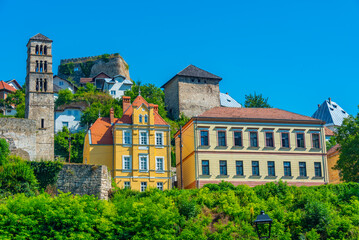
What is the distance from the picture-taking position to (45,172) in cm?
4347

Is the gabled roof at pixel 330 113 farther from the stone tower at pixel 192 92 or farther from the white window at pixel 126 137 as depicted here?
the white window at pixel 126 137

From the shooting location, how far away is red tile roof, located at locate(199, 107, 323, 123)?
5666cm

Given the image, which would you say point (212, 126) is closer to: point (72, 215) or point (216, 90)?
point (72, 215)

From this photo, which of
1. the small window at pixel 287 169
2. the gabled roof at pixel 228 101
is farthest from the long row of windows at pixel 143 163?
the gabled roof at pixel 228 101

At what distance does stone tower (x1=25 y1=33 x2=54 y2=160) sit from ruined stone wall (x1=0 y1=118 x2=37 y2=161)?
291 cm

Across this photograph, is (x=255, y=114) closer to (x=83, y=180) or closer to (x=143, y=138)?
(x=143, y=138)

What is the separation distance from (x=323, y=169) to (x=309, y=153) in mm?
2007

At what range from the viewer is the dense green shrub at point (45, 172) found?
43.2 meters

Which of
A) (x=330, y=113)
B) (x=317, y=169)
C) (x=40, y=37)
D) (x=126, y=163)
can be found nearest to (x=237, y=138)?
(x=317, y=169)

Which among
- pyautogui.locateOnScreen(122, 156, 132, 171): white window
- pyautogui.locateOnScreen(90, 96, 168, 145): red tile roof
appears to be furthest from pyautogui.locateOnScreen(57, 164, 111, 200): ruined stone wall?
pyautogui.locateOnScreen(90, 96, 168, 145): red tile roof

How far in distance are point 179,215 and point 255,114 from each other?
71.2ft

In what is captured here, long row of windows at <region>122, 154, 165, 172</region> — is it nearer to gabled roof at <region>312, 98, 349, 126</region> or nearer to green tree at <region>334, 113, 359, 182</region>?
green tree at <region>334, 113, 359, 182</region>

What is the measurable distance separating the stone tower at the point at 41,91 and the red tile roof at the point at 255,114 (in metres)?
19.2

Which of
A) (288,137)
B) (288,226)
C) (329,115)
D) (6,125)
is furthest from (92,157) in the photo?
(329,115)
